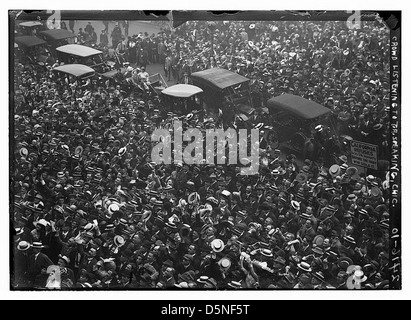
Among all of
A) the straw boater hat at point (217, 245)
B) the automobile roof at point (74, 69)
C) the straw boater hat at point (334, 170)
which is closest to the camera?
the straw boater hat at point (217, 245)

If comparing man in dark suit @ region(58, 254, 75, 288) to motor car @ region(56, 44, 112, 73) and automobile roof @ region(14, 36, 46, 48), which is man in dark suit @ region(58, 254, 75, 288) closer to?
motor car @ region(56, 44, 112, 73)

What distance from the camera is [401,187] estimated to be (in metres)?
10.3

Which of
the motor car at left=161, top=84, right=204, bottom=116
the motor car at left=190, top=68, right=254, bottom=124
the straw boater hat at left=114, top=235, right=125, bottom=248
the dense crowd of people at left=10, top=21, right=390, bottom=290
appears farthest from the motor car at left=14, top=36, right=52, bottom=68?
the straw boater hat at left=114, top=235, right=125, bottom=248

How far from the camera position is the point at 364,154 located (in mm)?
10266

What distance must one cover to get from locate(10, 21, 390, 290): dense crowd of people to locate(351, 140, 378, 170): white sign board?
114 millimetres

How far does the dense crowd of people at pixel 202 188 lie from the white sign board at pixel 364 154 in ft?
0.37

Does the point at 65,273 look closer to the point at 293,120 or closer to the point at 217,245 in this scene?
the point at 217,245

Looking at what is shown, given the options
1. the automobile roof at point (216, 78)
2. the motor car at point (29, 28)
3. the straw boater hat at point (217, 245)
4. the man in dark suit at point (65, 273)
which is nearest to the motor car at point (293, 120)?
the automobile roof at point (216, 78)

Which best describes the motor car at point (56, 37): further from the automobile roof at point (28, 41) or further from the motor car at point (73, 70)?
the motor car at point (73, 70)

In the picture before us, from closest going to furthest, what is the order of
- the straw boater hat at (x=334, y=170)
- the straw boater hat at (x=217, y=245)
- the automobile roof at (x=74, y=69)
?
the straw boater hat at (x=217, y=245) → the straw boater hat at (x=334, y=170) → the automobile roof at (x=74, y=69)

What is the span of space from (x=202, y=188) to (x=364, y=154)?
2.19 meters

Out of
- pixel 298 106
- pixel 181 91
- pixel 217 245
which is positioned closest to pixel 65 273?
pixel 217 245

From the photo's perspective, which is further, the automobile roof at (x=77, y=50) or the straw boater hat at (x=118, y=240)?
the automobile roof at (x=77, y=50)

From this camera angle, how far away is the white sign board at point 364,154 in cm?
1026
